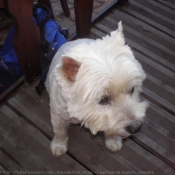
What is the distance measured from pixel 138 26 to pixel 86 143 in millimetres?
1722

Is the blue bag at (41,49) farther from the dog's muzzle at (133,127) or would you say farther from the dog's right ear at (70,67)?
the dog's muzzle at (133,127)

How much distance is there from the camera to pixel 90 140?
2447mm

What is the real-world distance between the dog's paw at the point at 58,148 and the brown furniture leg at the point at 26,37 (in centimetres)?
78

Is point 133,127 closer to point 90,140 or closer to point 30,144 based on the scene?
point 90,140

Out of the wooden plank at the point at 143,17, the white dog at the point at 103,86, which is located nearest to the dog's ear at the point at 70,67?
the white dog at the point at 103,86

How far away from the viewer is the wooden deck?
90.7 inches

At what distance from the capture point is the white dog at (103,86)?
1.58 m

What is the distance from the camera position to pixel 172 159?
2359 mm

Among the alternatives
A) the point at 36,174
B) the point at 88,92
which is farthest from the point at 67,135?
the point at 88,92

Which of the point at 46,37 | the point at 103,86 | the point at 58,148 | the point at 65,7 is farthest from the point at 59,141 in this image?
the point at 65,7

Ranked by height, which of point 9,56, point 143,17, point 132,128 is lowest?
point 143,17

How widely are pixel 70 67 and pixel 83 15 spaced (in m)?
1.50

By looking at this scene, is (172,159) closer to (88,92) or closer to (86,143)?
(86,143)

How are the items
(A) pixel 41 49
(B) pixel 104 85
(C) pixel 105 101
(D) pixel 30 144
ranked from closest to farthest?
(B) pixel 104 85
(C) pixel 105 101
(D) pixel 30 144
(A) pixel 41 49
